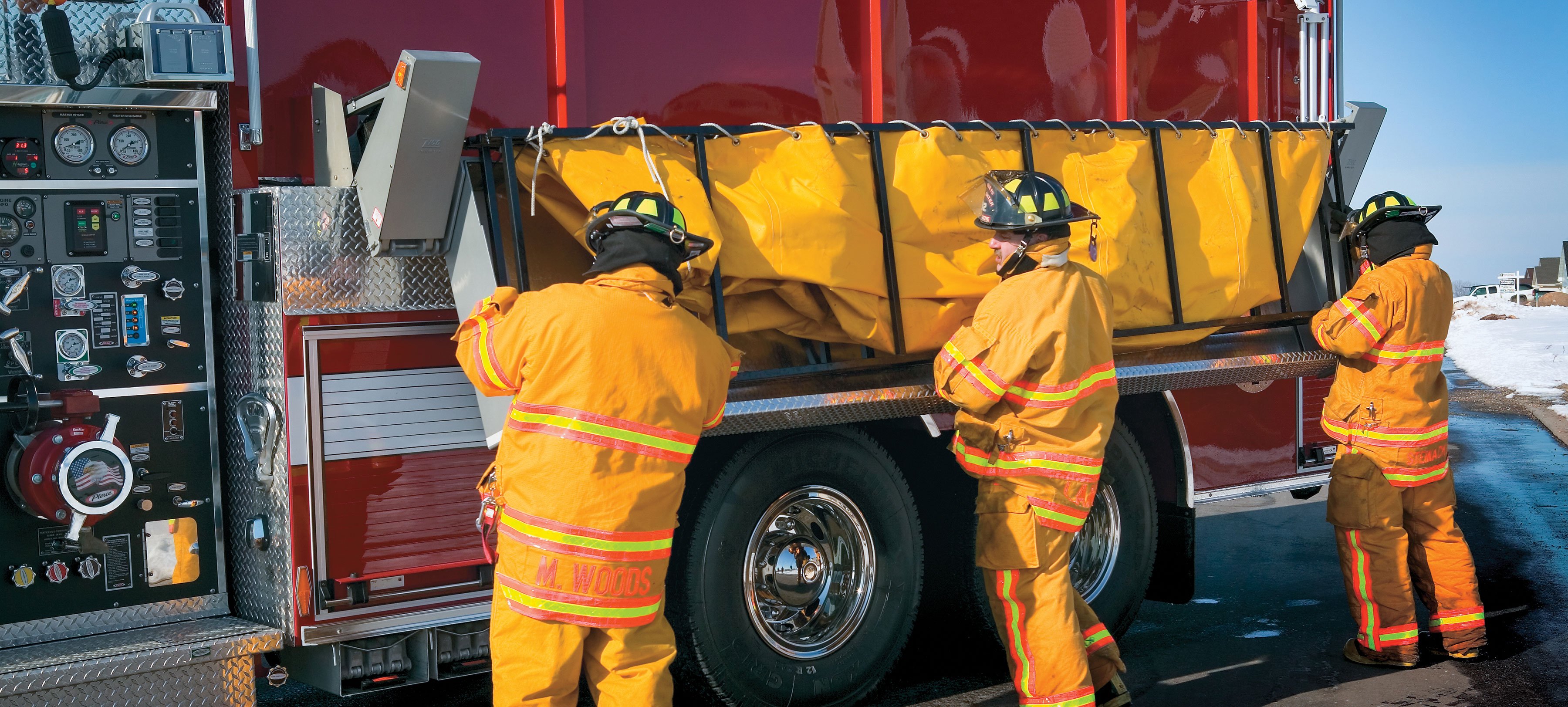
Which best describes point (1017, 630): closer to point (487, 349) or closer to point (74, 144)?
point (487, 349)

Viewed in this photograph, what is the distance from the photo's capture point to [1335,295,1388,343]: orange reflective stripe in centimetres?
521

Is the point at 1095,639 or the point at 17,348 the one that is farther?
the point at 1095,639

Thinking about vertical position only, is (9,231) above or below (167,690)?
above

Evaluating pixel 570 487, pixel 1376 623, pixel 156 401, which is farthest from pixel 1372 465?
pixel 156 401

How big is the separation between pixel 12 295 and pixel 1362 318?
452cm

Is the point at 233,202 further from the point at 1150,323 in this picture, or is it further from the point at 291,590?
the point at 1150,323

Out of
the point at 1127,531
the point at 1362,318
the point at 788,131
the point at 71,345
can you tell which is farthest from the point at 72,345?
the point at 1362,318

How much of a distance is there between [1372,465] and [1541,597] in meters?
1.70

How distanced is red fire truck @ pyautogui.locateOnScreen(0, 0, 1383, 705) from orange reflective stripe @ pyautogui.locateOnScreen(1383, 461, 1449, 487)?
547mm

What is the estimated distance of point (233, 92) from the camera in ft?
12.5

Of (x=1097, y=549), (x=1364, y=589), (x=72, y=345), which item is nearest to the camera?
(x=72, y=345)

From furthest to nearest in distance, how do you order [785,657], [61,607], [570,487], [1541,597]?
[1541,597] < [785,657] < [61,607] < [570,487]

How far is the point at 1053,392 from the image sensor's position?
13.7 feet

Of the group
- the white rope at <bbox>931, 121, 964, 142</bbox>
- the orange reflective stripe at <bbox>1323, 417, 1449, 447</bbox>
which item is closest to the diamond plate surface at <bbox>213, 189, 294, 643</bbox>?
the white rope at <bbox>931, 121, 964, 142</bbox>
